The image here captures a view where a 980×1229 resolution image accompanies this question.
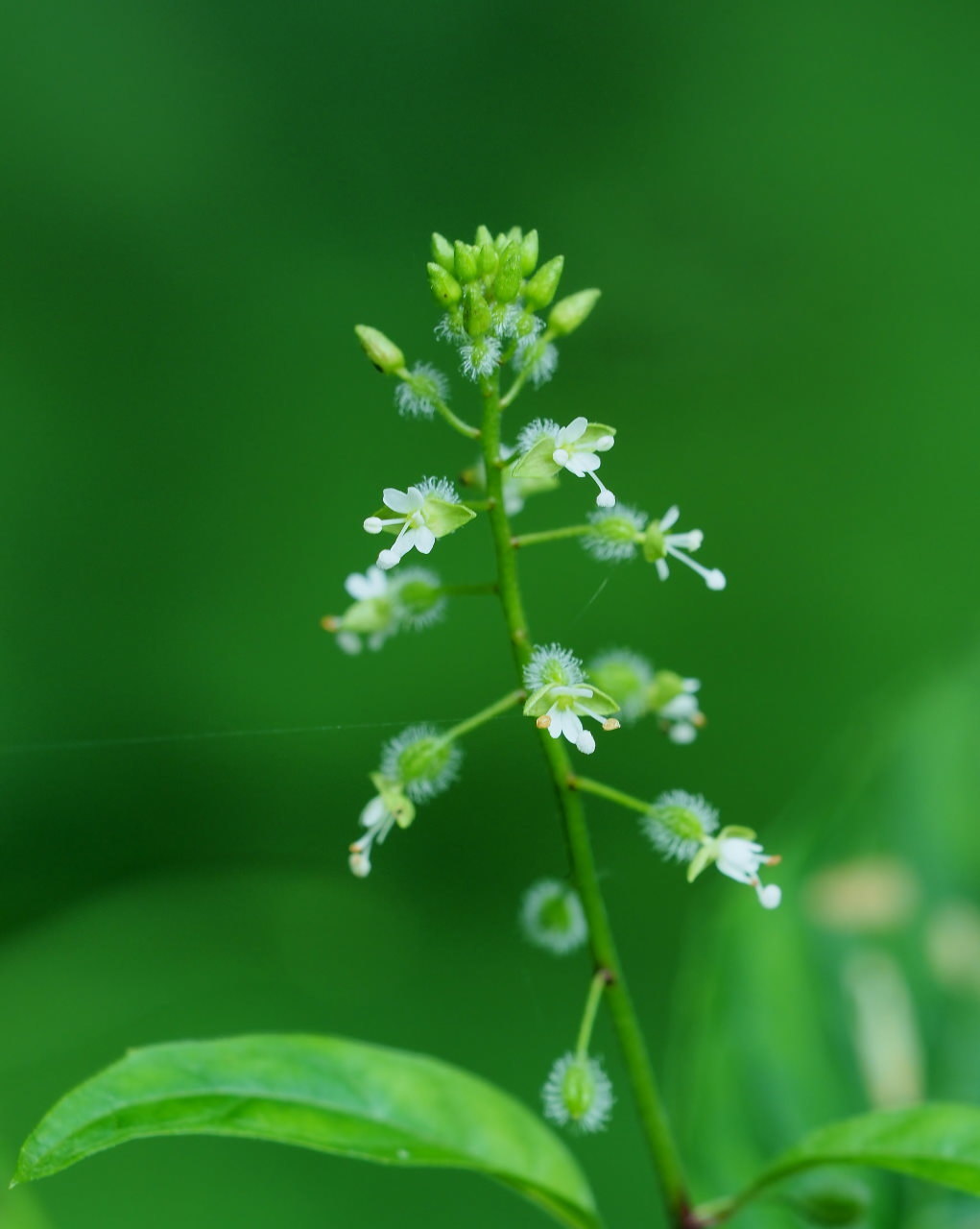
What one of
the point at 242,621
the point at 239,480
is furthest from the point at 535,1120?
the point at 239,480

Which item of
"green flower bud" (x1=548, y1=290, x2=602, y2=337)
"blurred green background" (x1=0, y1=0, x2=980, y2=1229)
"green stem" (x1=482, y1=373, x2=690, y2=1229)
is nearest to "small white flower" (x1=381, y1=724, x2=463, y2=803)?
"green stem" (x1=482, y1=373, x2=690, y2=1229)

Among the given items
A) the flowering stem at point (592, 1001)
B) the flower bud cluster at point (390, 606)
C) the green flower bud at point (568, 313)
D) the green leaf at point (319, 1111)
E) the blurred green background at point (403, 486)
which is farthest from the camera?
the blurred green background at point (403, 486)

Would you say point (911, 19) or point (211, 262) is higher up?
point (911, 19)

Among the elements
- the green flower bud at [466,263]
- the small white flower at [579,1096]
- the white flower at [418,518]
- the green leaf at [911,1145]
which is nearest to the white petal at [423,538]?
the white flower at [418,518]

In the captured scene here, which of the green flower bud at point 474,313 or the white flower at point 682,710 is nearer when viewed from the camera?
the green flower bud at point 474,313

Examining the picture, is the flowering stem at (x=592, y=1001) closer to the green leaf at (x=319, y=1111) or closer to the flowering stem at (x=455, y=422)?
the green leaf at (x=319, y=1111)

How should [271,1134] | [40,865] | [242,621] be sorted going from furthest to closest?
[242,621]
[40,865]
[271,1134]

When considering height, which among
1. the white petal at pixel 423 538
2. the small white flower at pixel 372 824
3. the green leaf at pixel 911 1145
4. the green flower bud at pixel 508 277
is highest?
the green flower bud at pixel 508 277

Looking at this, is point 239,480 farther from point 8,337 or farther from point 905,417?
point 905,417

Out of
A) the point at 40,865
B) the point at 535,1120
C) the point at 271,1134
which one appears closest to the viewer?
the point at 271,1134
